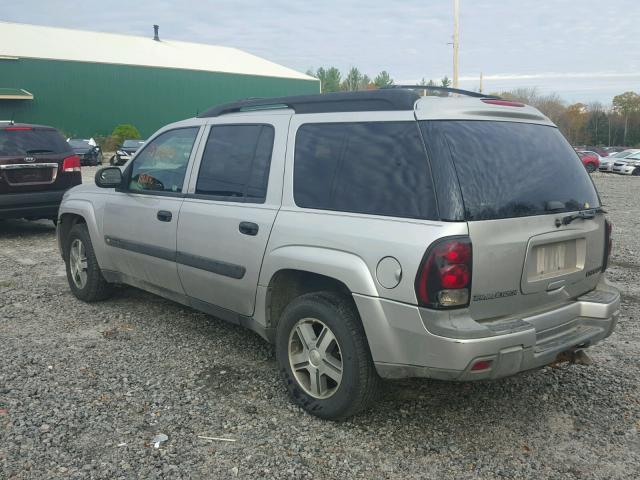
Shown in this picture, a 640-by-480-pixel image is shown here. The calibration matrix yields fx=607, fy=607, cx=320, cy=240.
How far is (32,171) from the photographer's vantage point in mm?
9062

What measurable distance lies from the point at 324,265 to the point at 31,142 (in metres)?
7.44

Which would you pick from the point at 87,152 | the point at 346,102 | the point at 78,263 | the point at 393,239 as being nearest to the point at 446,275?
the point at 393,239

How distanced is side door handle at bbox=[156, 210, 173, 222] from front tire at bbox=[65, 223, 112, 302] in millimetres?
1310

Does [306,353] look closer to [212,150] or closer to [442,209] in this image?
[442,209]

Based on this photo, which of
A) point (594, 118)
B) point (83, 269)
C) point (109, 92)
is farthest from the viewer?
point (594, 118)

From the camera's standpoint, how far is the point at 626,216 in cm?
1244

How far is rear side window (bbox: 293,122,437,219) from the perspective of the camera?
3125mm

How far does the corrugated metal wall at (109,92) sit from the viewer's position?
42.0 metres

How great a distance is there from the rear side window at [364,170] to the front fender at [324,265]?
269 mm

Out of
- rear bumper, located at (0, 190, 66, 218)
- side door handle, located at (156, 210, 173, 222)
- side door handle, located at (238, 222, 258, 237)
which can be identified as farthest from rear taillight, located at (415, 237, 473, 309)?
rear bumper, located at (0, 190, 66, 218)

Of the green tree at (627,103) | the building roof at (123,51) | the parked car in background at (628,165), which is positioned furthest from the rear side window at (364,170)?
the green tree at (627,103)

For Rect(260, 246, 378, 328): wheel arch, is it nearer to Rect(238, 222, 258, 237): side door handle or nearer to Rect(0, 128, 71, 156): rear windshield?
Rect(238, 222, 258, 237): side door handle

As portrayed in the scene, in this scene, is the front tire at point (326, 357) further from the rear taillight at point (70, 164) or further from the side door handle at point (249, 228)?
the rear taillight at point (70, 164)

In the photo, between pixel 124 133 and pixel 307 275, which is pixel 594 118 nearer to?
pixel 124 133
